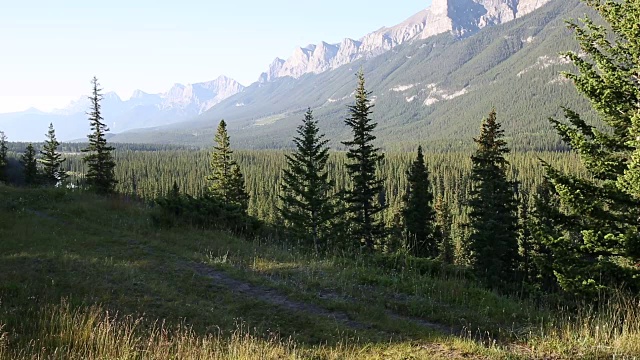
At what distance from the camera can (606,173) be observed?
10.8 meters

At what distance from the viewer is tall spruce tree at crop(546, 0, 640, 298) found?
9859 millimetres

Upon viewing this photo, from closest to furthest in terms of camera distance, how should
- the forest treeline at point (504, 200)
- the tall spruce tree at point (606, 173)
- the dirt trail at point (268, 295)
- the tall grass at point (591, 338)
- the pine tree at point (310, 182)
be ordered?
the tall grass at point (591, 338)
the dirt trail at point (268, 295)
the tall spruce tree at point (606, 173)
the forest treeline at point (504, 200)
the pine tree at point (310, 182)

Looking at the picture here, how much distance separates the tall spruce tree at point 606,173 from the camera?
32.3 feet

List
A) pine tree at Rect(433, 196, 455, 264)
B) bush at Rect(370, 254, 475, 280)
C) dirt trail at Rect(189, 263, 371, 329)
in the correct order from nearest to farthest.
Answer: dirt trail at Rect(189, 263, 371, 329)
bush at Rect(370, 254, 475, 280)
pine tree at Rect(433, 196, 455, 264)

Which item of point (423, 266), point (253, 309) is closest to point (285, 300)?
point (253, 309)

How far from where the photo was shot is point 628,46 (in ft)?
33.9

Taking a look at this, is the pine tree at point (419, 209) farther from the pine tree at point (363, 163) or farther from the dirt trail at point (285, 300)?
the dirt trail at point (285, 300)

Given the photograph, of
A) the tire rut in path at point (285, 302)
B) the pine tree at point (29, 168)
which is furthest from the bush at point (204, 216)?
the pine tree at point (29, 168)

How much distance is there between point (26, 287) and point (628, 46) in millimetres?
15522

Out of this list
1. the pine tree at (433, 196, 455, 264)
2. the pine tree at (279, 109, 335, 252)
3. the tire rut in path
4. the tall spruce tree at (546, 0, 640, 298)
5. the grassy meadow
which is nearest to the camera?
the grassy meadow

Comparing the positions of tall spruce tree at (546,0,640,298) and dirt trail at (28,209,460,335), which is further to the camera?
tall spruce tree at (546,0,640,298)

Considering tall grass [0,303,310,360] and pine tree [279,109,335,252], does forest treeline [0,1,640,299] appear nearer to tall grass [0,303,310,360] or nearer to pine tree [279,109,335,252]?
pine tree [279,109,335,252]

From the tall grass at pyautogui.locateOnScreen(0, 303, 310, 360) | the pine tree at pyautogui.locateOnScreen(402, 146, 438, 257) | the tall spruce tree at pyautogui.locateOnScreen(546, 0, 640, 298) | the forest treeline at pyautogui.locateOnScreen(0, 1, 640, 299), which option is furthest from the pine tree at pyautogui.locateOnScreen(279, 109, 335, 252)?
the tall grass at pyautogui.locateOnScreen(0, 303, 310, 360)

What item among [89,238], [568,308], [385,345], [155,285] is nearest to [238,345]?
[385,345]
